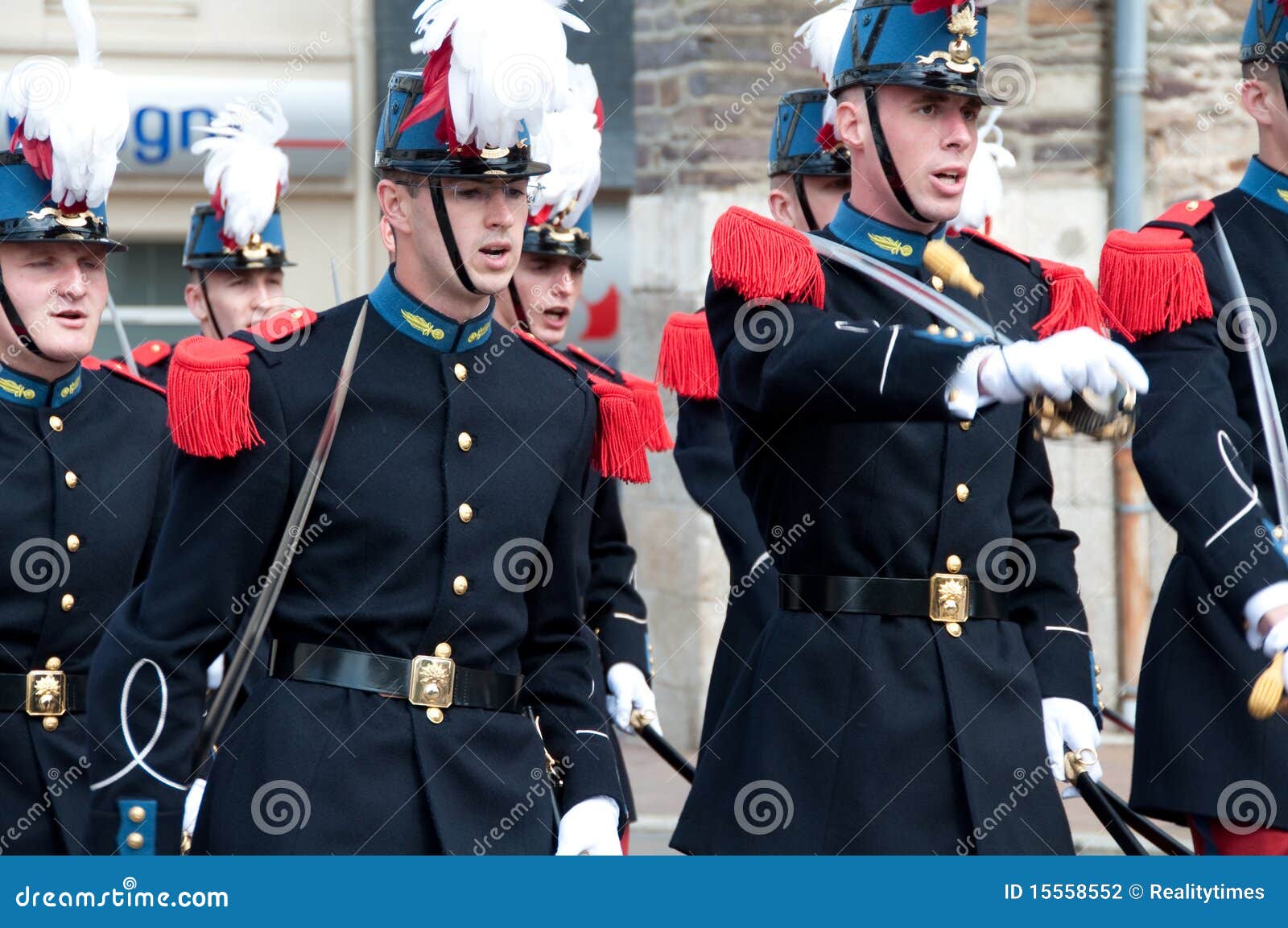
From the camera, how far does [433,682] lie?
370cm

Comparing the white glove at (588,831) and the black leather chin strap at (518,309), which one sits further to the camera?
the black leather chin strap at (518,309)

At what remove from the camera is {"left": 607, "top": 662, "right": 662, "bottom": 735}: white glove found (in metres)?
6.00

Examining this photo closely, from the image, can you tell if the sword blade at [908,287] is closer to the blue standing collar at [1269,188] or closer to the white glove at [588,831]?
the blue standing collar at [1269,188]

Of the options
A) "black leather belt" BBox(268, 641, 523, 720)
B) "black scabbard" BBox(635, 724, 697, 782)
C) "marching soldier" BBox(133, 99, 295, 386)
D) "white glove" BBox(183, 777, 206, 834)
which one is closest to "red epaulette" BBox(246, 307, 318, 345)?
"black leather belt" BBox(268, 641, 523, 720)

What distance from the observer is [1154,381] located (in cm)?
446

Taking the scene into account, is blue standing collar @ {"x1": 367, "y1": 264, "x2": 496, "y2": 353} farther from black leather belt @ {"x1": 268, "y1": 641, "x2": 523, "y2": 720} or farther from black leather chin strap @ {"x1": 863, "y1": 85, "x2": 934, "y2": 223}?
black leather chin strap @ {"x1": 863, "y1": 85, "x2": 934, "y2": 223}

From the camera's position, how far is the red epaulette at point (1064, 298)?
428 centimetres

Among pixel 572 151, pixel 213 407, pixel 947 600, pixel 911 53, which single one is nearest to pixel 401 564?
pixel 213 407

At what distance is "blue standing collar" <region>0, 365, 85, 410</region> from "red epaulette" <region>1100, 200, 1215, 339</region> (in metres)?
2.27

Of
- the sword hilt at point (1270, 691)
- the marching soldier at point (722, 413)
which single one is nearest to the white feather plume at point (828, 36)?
the marching soldier at point (722, 413)

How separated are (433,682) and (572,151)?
2.98 m

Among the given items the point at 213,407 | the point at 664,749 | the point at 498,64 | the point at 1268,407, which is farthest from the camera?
the point at 664,749

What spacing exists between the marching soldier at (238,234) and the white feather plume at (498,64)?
3770 millimetres

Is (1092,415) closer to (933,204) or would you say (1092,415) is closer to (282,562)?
(933,204)
